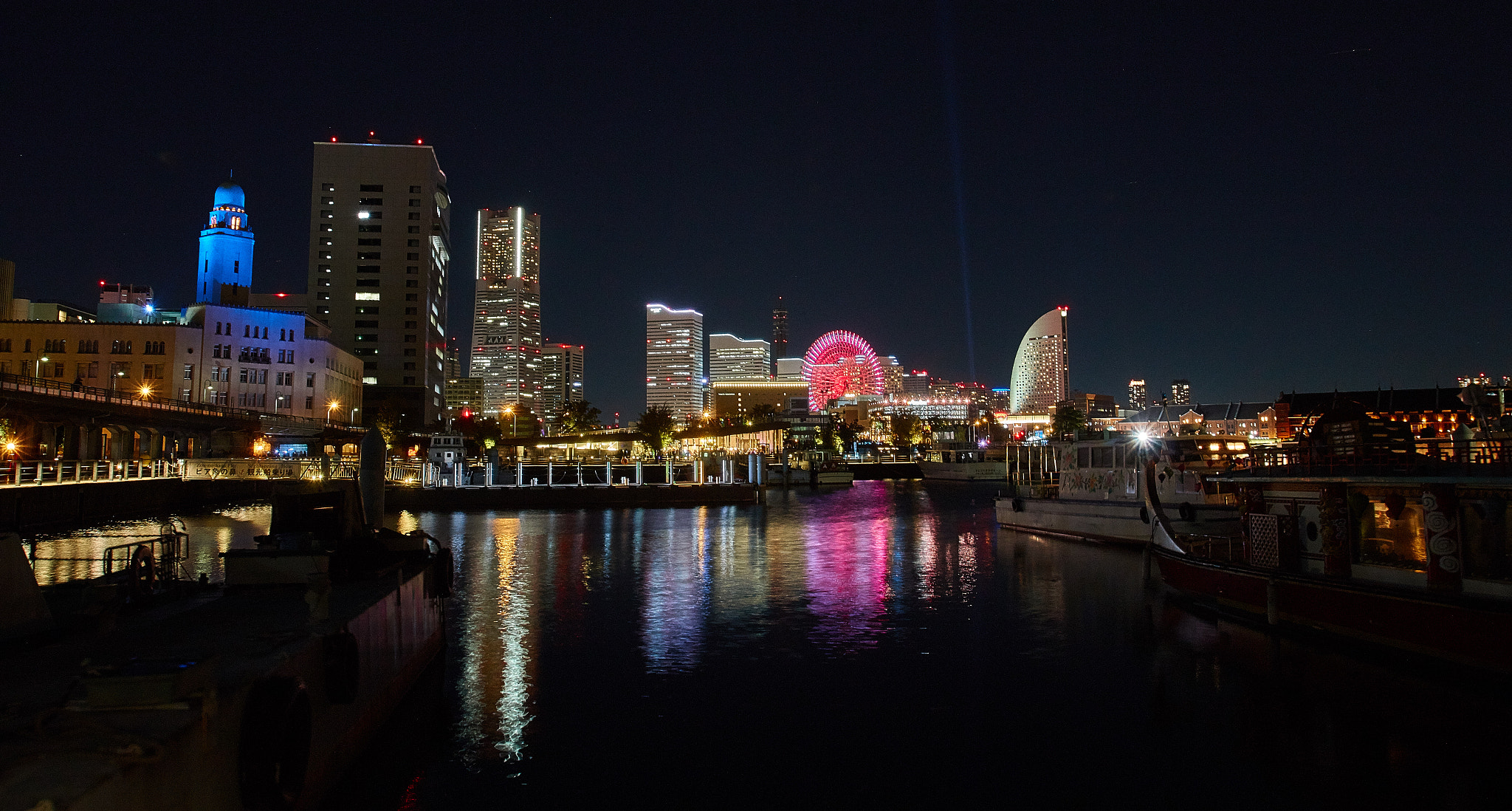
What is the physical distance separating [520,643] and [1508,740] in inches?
827

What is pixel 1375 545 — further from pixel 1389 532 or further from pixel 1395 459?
pixel 1395 459

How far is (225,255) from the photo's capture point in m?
132

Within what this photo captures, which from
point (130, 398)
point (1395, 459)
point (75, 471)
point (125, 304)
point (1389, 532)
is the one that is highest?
point (125, 304)

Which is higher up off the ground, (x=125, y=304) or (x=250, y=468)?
(x=125, y=304)

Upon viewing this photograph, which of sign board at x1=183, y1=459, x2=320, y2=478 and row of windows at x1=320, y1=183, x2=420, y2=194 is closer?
sign board at x1=183, y1=459, x2=320, y2=478

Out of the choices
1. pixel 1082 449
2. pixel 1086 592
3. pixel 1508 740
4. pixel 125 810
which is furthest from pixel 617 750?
pixel 1082 449

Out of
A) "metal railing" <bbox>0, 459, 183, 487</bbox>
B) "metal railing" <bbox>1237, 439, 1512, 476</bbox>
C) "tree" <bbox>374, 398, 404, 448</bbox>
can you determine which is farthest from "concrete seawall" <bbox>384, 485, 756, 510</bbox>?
"metal railing" <bbox>1237, 439, 1512, 476</bbox>

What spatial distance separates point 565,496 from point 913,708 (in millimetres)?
62825

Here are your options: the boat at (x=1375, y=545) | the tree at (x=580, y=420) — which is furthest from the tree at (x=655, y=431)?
the boat at (x=1375, y=545)

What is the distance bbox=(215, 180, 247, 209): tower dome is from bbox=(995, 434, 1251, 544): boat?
5302 inches

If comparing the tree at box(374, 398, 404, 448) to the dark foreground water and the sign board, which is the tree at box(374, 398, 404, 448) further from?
the dark foreground water

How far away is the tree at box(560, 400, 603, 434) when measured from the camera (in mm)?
182875

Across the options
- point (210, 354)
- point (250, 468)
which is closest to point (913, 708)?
point (250, 468)

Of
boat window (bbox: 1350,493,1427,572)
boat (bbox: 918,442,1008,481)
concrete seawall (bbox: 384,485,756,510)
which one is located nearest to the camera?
boat window (bbox: 1350,493,1427,572)
